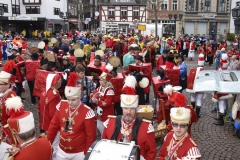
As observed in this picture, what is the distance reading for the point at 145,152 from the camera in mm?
3568

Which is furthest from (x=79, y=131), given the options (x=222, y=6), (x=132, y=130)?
(x=222, y=6)

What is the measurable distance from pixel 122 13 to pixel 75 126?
152 ft

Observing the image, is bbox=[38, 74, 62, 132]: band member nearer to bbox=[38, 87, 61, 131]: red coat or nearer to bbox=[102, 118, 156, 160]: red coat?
bbox=[38, 87, 61, 131]: red coat

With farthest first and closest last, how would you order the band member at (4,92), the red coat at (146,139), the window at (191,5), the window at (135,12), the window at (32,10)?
1. the window at (135,12)
2. the window at (191,5)
3. the window at (32,10)
4. the band member at (4,92)
5. the red coat at (146,139)

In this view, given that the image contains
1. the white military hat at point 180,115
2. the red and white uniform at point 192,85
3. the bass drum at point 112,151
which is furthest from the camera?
the red and white uniform at point 192,85

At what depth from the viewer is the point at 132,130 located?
348cm

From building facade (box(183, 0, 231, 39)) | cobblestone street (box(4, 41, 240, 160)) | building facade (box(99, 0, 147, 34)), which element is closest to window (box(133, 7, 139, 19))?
building facade (box(99, 0, 147, 34))

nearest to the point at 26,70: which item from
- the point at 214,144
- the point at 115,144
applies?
the point at 214,144

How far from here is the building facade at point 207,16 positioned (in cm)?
4381

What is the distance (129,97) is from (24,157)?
4.88 ft

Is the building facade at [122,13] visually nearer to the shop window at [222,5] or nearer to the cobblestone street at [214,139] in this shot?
the shop window at [222,5]

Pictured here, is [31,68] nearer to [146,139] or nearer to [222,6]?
[146,139]

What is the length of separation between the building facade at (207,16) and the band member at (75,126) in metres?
42.9

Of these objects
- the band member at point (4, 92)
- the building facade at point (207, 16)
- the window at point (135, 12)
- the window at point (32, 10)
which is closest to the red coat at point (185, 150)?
the band member at point (4, 92)
